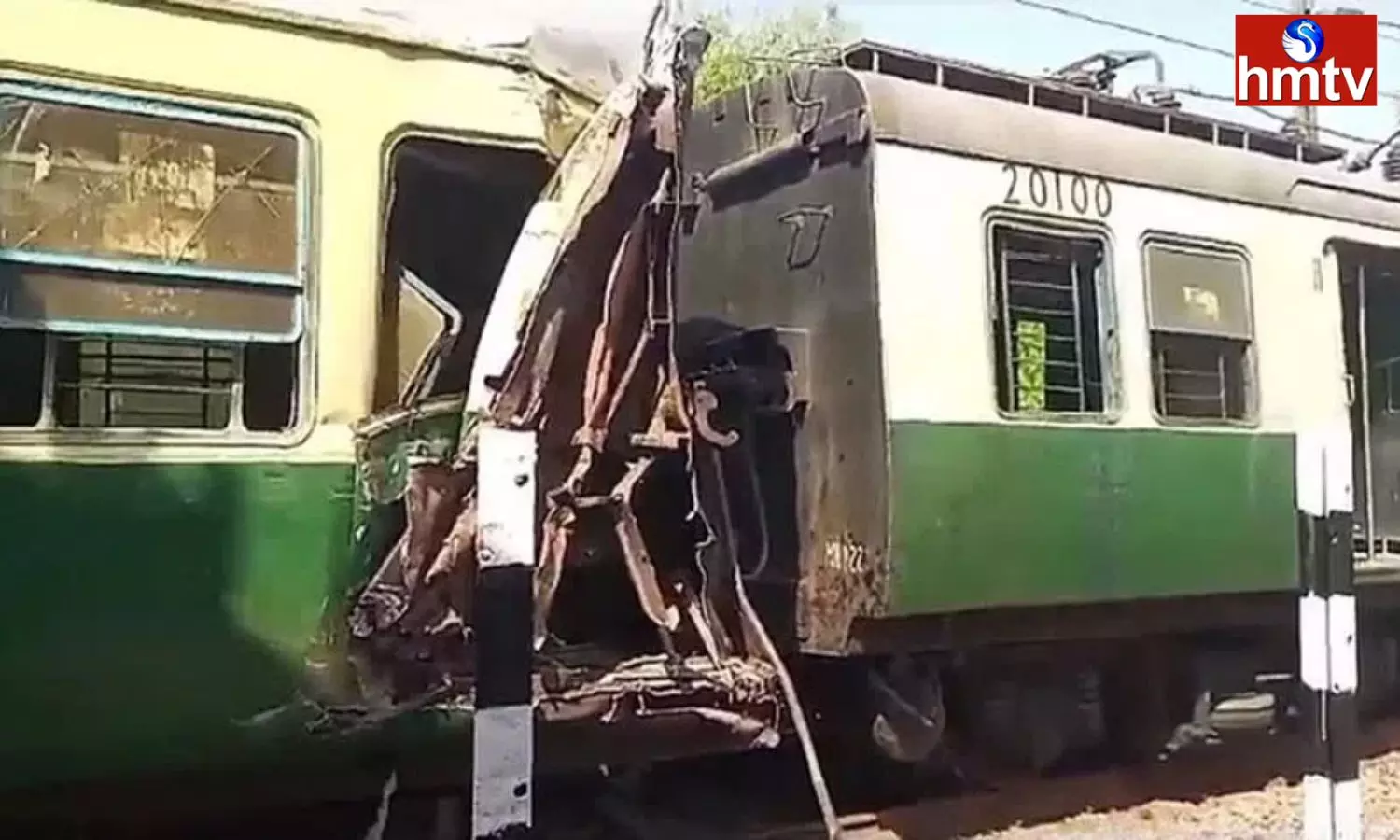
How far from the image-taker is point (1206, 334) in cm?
787

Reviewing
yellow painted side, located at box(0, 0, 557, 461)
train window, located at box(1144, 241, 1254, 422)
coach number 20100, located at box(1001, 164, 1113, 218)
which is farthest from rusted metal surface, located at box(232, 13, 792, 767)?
train window, located at box(1144, 241, 1254, 422)

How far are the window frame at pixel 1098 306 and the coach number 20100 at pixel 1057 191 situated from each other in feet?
0.17

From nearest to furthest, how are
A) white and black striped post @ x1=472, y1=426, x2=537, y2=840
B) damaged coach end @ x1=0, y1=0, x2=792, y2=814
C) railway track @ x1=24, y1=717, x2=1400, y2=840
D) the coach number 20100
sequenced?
white and black striped post @ x1=472, y1=426, x2=537, y2=840
damaged coach end @ x1=0, y1=0, x2=792, y2=814
railway track @ x1=24, y1=717, x2=1400, y2=840
the coach number 20100

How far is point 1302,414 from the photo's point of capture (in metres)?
8.35

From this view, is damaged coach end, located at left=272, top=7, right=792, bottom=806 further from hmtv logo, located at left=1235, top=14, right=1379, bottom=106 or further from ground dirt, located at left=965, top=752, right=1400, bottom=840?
hmtv logo, located at left=1235, top=14, right=1379, bottom=106

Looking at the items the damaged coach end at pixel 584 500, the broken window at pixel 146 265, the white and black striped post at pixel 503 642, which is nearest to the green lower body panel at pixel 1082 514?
the damaged coach end at pixel 584 500

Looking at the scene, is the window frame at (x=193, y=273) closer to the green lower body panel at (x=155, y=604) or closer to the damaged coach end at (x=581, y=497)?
the green lower body panel at (x=155, y=604)

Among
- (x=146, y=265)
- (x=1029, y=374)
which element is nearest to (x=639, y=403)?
(x=146, y=265)

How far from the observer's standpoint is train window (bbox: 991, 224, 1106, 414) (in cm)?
701

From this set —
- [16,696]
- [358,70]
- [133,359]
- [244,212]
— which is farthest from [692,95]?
[16,696]

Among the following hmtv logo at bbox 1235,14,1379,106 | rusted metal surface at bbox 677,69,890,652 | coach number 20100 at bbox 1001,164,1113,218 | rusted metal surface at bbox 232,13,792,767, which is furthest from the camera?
hmtv logo at bbox 1235,14,1379,106

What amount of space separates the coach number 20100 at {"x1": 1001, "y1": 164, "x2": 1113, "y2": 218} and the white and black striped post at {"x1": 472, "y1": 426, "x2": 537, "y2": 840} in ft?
13.8

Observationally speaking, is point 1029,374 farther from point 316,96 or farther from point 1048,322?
point 316,96

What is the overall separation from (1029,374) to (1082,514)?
636 mm
